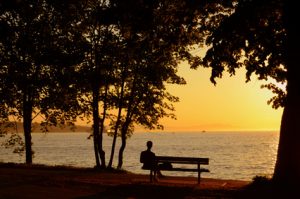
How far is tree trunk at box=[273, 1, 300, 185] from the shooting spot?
18.1 meters

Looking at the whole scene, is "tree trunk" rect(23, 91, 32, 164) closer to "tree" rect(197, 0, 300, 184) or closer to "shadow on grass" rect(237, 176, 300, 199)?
"tree" rect(197, 0, 300, 184)

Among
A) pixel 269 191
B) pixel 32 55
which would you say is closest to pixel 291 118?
pixel 269 191

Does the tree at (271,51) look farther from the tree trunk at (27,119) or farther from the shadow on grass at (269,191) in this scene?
the tree trunk at (27,119)

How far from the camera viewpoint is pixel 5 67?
34812 millimetres

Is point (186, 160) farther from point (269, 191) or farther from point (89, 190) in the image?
point (89, 190)

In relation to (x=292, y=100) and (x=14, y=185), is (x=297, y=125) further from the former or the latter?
(x=14, y=185)

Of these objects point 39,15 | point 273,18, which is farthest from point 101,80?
point 273,18

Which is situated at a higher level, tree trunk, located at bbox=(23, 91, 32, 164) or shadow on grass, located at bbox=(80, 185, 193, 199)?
tree trunk, located at bbox=(23, 91, 32, 164)

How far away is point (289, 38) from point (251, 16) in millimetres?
1604

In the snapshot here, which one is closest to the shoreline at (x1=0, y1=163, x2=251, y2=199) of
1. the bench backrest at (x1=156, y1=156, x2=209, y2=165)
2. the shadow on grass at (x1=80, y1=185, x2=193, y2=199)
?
the shadow on grass at (x1=80, y1=185, x2=193, y2=199)

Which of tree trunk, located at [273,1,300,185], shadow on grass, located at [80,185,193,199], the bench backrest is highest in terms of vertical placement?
tree trunk, located at [273,1,300,185]

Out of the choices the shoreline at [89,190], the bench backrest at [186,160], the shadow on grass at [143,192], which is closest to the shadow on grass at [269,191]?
the shoreline at [89,190]

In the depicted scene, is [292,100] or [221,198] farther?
[292,100]

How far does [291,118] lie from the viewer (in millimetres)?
18453
